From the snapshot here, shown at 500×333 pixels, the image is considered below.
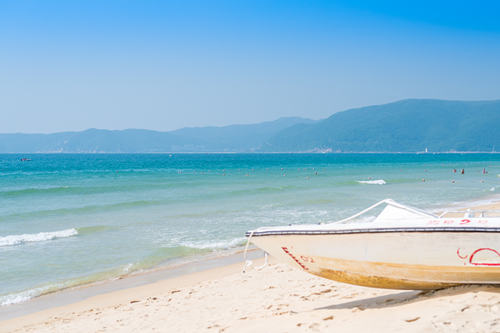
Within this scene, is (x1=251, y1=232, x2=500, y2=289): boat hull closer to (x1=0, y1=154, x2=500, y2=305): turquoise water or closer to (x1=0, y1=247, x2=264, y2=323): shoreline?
(x1=0, y1=247, x2=264, y2=323): shoreline

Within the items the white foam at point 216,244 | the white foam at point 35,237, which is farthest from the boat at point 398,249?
the white foam at point 35,237

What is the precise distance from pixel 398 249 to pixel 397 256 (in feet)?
0.30

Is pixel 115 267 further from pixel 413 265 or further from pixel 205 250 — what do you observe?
pixel 413 265

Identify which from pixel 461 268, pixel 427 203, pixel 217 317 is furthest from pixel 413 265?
pixel 427 203

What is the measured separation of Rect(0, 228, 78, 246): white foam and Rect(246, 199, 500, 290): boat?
11.2m

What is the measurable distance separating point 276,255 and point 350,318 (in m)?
1.18

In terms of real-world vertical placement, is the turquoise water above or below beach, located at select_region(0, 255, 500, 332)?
below

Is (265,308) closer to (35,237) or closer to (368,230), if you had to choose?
(368,230)

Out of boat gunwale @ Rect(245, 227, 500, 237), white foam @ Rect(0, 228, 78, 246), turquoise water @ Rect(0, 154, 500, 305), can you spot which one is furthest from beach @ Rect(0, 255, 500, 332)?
white foam @ Rect(0, 228, 78, 246)

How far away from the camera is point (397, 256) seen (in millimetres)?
5016

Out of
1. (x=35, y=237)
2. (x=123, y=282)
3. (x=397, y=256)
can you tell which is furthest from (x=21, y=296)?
(x=397, y=256)

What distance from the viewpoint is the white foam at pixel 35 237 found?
46.2 ft

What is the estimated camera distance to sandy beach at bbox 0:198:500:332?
14.7 feet

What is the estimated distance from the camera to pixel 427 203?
2394 centimetres
